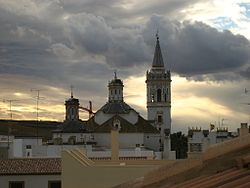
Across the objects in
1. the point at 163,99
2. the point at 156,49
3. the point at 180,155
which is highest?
the point at 156,49

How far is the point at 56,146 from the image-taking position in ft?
162

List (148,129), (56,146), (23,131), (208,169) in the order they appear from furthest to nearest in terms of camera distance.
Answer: (23,131) → (148,129) → (56,146) → (208,169)

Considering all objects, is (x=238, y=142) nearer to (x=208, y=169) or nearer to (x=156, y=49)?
(x=208, y=169)

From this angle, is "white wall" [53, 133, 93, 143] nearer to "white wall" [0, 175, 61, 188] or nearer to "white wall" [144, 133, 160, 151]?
"white wall" [144, 133, 160, 151]

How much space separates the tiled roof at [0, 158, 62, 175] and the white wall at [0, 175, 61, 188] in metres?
0.17

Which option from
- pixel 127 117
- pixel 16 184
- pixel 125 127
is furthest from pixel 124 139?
pixel 16 184

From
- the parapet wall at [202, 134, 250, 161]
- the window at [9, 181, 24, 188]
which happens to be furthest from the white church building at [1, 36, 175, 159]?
the parapet wall at [202, 134, 250, 161]

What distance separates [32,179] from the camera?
23.8 metres

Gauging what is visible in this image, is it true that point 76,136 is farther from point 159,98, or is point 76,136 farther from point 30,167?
point 30,167

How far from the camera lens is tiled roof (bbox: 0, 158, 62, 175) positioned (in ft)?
77.8

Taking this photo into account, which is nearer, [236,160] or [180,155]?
[236,160]

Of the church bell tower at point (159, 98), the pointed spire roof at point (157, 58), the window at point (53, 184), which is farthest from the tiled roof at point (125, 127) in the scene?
the window at point (53, 184)

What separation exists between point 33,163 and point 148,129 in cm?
3636

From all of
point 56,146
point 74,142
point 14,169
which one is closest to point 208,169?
point 14,169
